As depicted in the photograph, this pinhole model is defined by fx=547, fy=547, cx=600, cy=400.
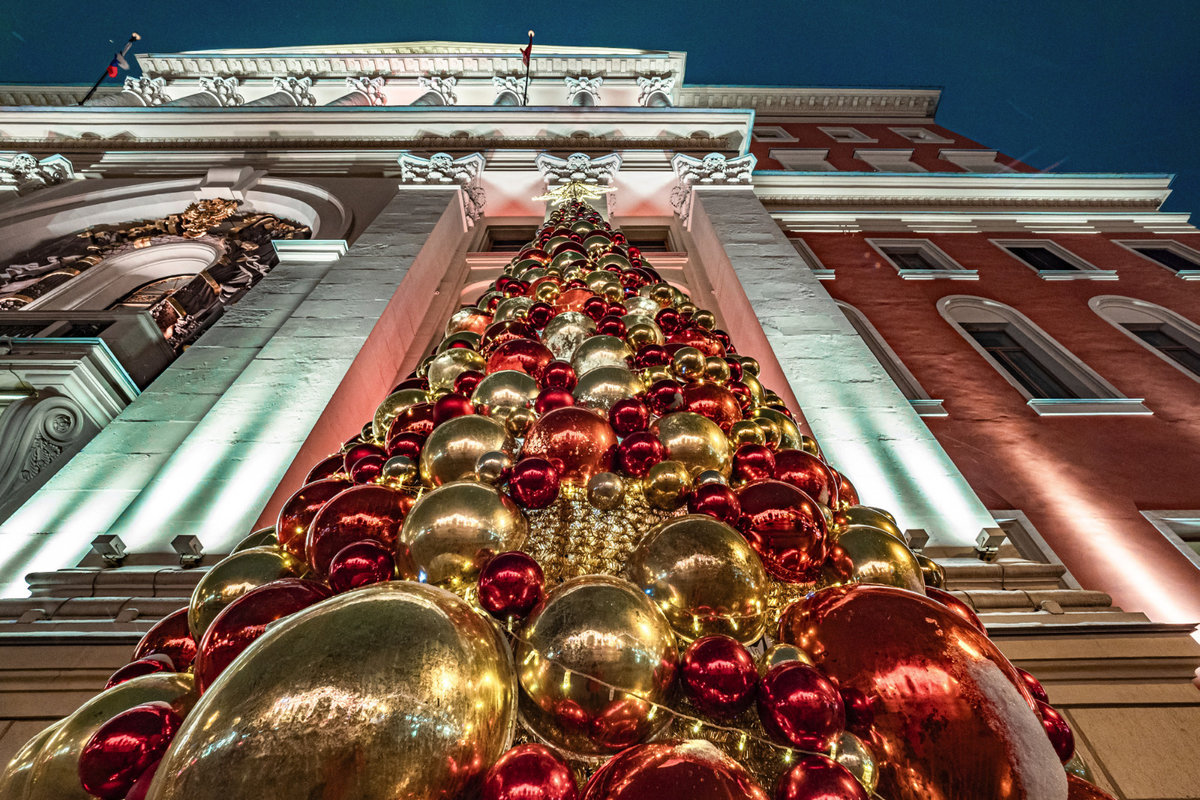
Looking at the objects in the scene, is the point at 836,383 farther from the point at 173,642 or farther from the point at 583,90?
the point at 583,90

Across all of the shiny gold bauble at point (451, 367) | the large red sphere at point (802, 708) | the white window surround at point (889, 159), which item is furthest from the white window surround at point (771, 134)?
the large red sphere at point (802, 708)

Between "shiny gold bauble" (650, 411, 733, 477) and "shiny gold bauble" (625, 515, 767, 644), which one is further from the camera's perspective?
"shiny gold bauble" (650, 411, 733, 477)

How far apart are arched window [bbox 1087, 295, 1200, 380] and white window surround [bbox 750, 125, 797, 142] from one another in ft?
32.6

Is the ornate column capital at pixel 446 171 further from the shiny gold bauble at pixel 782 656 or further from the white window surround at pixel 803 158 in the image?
the white window surround at pixel 803 158

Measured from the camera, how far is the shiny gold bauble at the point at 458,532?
1.21 metres

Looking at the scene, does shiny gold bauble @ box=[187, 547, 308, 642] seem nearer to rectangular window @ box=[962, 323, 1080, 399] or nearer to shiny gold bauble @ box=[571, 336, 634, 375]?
shiny gold bauble @ box=[571, 336, 634, 375]

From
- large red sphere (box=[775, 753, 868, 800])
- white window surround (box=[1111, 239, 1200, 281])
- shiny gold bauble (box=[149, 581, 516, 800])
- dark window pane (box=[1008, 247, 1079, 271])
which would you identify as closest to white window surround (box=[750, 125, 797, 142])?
dark window pane (box=[1008, 247, 1079, 271])

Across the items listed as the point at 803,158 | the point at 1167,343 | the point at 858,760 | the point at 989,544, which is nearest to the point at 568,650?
the point at 858,760

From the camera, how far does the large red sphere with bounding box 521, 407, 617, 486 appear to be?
5.03 ft

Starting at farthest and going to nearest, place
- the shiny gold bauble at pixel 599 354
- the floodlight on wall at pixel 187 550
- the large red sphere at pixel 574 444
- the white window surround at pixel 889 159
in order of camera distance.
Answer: the white window surround at pixel 889 159 → the floodlight on wall at pixel 187 550 → the shiny gold bauble at pixel 599 354 → the large red sphere at pixel 574 444

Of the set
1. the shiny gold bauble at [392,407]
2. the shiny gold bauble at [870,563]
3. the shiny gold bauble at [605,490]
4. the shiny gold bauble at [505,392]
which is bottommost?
the shiny gold bauble at [870,563]

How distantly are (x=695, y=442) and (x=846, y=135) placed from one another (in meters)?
17.3

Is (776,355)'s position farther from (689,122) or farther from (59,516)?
(689,122)

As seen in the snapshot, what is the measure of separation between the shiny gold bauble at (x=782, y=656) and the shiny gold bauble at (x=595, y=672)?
0.69 ft
